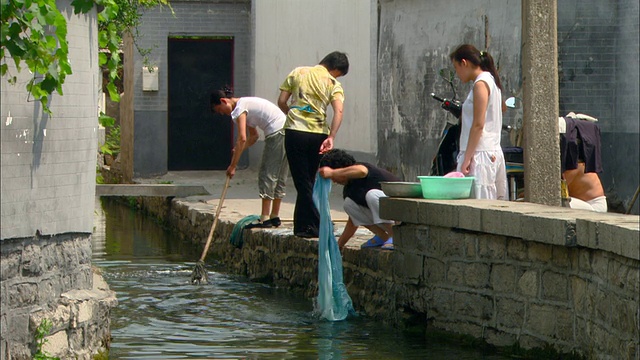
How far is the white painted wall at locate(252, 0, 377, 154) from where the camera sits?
17094mm

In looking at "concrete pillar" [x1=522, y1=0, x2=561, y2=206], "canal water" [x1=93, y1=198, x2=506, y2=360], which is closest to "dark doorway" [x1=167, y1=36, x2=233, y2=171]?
"canal water" [x1=93, y1=198, x2=506, y2=360]

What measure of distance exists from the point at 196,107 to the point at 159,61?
129 centimetres

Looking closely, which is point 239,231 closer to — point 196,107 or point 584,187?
point 584,187

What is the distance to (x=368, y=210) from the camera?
31.8 feet

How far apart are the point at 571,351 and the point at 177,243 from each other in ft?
28.3

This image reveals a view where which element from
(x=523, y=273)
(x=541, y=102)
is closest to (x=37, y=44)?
(x=523, y=273)

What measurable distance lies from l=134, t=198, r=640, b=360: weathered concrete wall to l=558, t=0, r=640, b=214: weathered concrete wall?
3.53 meters

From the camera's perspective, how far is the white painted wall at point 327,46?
1709 cm

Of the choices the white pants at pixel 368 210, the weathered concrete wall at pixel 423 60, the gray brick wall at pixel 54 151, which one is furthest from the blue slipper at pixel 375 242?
the weathered concrete wall at pixel 423 60

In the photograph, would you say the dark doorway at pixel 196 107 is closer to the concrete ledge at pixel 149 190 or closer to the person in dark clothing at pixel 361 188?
the concrete ledge at pixel 149 190

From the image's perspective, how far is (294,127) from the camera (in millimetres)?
10875

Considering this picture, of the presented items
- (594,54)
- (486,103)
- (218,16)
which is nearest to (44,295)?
(486,103)

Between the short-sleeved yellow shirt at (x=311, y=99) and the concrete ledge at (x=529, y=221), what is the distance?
177 cm

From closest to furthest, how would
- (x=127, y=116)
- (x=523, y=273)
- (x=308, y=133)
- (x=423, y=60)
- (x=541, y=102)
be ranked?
(x=523, y=273) → (x=541, y=102) → (x=308, y=133) → (x=423, y=60) → (x=127, y=116)
